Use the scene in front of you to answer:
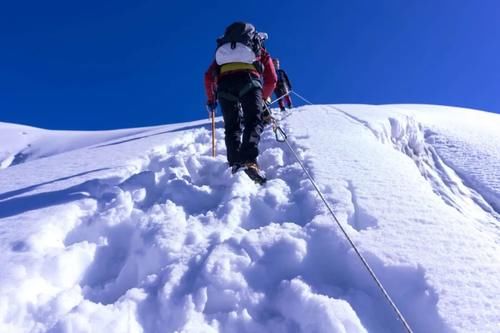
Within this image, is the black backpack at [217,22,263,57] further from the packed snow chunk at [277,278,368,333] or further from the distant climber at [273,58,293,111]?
the distant climber at [273,58,293,111]

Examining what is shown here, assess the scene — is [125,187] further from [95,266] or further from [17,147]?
[17,147]

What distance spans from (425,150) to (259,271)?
4.92 meters

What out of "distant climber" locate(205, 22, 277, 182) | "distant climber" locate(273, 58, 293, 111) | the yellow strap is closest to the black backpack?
"distant climber" locate(205, 22, 277, 182)

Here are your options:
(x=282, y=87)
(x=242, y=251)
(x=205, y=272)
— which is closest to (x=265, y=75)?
(x=242, y=251)

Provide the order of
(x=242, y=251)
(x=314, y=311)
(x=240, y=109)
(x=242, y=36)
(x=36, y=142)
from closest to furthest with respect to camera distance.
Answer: (x=314, y=311) → (x=242, y=251) → (x=242, y=36) → (x=240, y=109) → (x=36, y=142)

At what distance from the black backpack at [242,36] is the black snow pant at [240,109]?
0.31 meters

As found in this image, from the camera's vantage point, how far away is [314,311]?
2.06 metres

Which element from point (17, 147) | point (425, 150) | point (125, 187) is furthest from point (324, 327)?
point (17, 147)

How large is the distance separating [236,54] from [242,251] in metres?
2.45

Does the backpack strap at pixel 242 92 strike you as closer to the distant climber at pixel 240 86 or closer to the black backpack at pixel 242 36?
the distant climber at pixel 240 86

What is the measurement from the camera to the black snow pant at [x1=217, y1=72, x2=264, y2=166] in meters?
4.28

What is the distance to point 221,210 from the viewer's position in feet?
10.6

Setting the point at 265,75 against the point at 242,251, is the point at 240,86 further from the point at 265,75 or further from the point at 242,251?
the point at 242,251

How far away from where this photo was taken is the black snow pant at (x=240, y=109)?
4.28 metres
